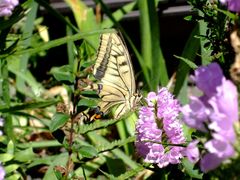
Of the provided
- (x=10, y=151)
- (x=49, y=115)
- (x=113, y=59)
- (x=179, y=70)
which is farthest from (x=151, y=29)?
(x=10, y=151)

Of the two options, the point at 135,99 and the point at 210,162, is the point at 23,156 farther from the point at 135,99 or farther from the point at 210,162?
the point at 210,162

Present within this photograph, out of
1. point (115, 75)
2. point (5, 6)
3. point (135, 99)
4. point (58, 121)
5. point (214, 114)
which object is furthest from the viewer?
point (115, 75)

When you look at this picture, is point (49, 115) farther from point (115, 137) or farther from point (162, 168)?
point (162, 168)

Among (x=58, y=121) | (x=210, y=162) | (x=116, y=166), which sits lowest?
(x=116, y=166)

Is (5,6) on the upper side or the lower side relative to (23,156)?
upper

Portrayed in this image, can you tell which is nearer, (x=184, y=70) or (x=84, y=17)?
(x=184, y=70)

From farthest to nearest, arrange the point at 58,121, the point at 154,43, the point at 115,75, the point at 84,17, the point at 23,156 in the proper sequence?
the point at 84,17
the point at 154,43
the point at 115,75
the point at 23,156
the point at 58,121

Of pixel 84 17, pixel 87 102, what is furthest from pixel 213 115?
pixel 84 17

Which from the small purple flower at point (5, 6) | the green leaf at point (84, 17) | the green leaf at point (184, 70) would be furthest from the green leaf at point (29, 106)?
the green leaf at point (84, 17)
